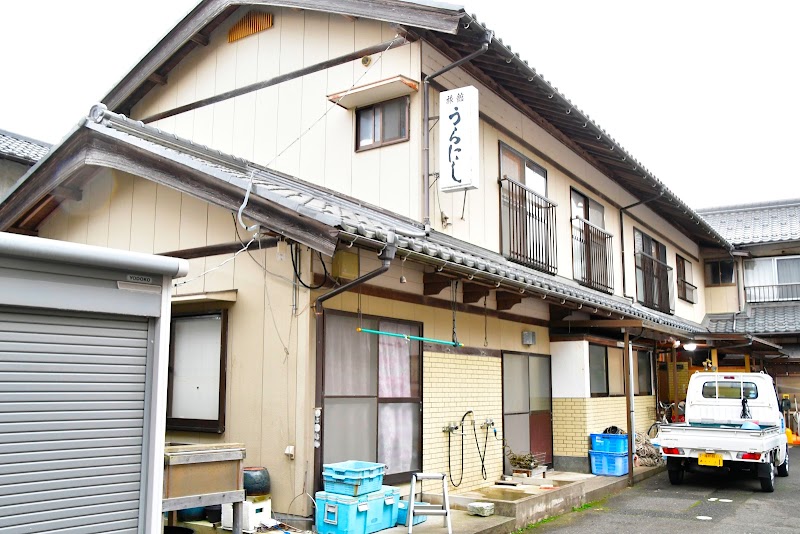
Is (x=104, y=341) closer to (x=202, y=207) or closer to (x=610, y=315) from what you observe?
(x=202, y=207)

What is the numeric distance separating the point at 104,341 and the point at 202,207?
170 inches

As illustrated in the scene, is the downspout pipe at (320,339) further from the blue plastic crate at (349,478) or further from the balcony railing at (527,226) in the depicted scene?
the balcony railing at (527,226)

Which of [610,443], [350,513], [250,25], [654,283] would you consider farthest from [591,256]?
[350,513]

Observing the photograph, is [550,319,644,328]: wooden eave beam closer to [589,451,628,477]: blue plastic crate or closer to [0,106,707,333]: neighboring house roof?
[0,106,707,333]: neighboring house roof

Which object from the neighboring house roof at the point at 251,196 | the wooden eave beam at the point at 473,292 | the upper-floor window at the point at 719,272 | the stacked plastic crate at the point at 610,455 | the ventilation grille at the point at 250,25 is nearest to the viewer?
the neighboring house roof at the point at 251,196

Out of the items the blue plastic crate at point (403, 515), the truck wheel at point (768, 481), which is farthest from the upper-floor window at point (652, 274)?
the blue plastic crate at point (403, 515)

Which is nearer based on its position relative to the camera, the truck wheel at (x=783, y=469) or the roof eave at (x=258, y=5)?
the roof eave at (x=258, y=5)

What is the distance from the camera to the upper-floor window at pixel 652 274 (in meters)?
18.6

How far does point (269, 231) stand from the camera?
7777 millimetres

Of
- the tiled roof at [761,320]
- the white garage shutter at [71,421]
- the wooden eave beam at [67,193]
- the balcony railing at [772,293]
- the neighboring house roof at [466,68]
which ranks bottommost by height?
the white garage shutter at [71,421]

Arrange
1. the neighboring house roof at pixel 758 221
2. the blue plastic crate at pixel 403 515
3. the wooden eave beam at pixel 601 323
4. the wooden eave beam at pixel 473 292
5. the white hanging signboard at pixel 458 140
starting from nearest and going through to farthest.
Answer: the blue plastic crate at pixel 403 515, the white hanging signboard at pixel 458 140, the wooden eave beam at pixel 473 292, the wooden eave beam at pixel 601 323, the neighboring house roof at pixel 758 221

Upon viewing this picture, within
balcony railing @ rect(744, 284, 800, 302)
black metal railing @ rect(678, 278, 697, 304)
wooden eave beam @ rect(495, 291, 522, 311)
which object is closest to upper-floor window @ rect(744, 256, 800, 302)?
balcony railing @ rect(744, 284, 800, 302)

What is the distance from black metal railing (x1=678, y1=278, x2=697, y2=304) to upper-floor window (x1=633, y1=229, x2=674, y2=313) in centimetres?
117

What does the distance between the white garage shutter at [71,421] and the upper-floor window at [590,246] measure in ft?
35.7
